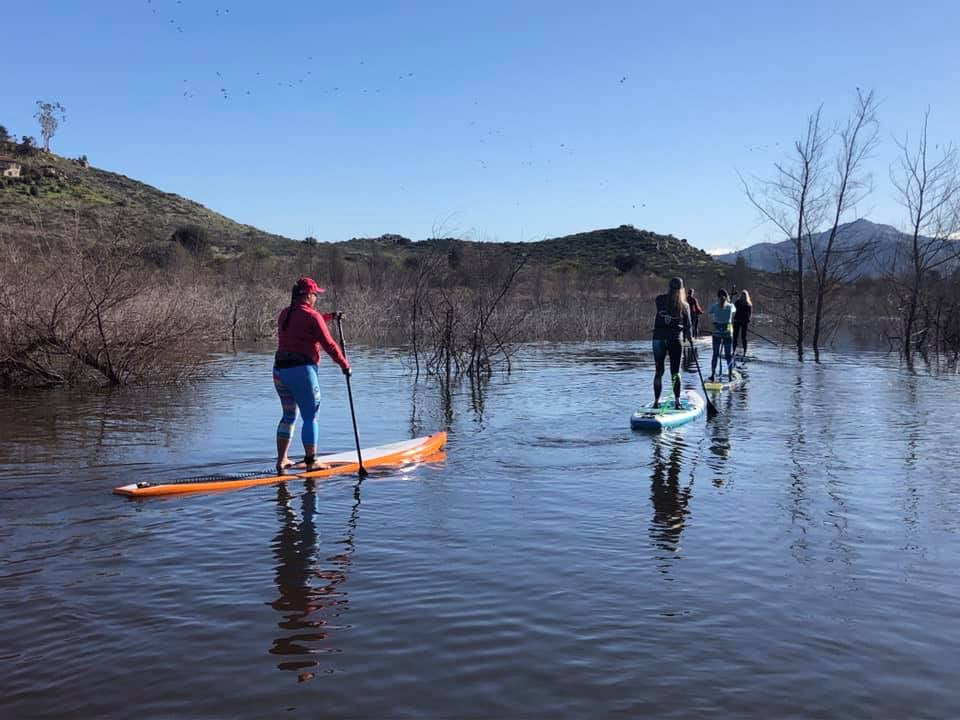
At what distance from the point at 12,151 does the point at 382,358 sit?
255 ft

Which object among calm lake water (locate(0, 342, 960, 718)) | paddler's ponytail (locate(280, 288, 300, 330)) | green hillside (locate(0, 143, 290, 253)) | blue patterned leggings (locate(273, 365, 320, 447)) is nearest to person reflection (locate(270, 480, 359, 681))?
calm lake water (locate(0, 342, 960, 718))

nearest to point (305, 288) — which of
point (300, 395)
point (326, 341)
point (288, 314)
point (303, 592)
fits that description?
point (288, 314)

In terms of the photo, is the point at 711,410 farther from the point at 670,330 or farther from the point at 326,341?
the point at 326,341

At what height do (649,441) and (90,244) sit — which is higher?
(90,244)

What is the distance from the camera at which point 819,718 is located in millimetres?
3643

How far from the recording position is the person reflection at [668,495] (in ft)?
21.1

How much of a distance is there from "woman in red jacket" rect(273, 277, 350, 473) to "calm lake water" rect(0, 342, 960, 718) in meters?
0.67

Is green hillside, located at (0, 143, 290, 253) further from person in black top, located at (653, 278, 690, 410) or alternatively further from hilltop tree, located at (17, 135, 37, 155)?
person in black top, located at (653, 278, 690, 410)

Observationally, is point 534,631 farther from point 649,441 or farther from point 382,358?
point 382,358

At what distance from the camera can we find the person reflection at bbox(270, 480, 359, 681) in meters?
4.30

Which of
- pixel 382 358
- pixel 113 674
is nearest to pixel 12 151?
pixel 382 358

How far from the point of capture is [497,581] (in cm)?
537

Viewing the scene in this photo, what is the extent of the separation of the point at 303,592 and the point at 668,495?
397cm

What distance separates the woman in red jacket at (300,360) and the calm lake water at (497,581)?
2.20 feet
